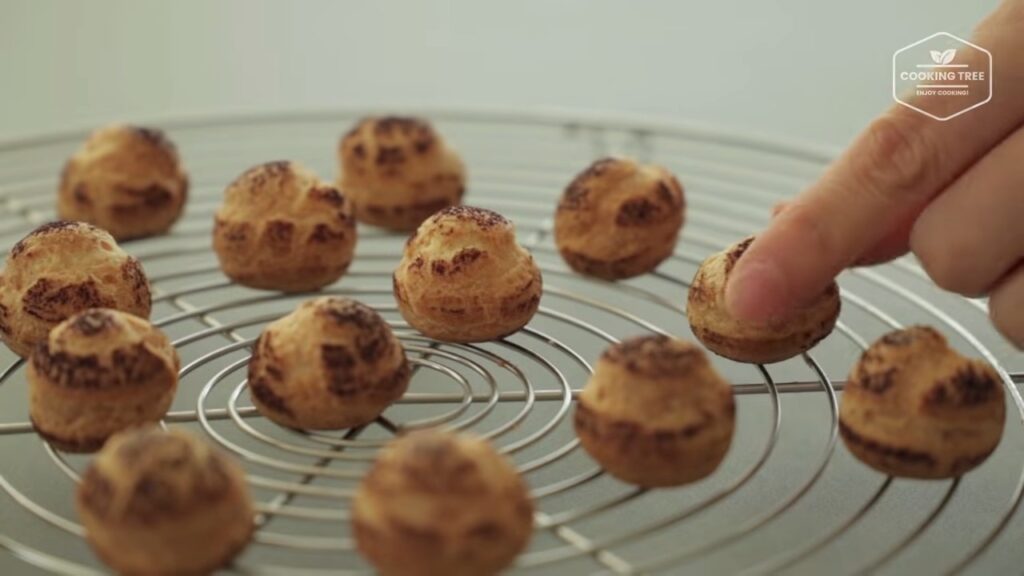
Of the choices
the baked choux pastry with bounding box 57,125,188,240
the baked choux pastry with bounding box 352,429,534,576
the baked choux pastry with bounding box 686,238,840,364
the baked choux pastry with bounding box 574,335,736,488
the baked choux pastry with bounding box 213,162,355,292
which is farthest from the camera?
the baked choux pastry with bounding box 57,125,188,240

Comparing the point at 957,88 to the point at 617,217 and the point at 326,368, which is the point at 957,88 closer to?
the point at 617,217

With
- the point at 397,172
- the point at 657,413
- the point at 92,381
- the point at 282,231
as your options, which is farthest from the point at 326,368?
the point at 397,172

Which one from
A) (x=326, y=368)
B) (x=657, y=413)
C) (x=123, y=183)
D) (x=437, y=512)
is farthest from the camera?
(x=123, y=183)

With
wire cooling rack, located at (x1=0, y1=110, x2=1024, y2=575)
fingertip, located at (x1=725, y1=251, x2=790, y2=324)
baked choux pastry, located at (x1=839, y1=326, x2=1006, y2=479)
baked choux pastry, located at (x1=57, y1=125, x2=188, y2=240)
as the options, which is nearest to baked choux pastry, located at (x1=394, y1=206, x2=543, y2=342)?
wire cooling rack, located at (x1=0, y1=110, x2=1024, y2=575)

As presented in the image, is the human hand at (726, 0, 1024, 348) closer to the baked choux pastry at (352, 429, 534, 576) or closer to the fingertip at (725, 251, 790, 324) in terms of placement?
the fingertip at (725, 251, 790, 324)

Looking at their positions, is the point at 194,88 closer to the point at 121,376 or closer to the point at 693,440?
the point at 121,376

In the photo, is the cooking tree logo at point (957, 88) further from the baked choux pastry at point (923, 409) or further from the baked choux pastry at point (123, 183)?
the baked choux pastry at point (123, 183)

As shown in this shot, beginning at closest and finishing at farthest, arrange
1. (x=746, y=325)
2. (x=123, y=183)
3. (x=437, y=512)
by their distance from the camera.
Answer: (x=437, y=512) → (x=746, y=325) → (x=123, y=183)
